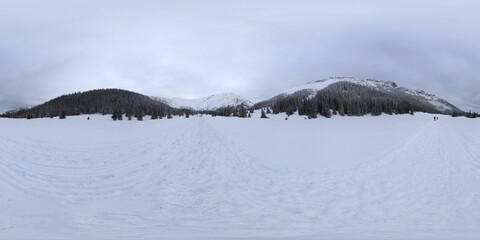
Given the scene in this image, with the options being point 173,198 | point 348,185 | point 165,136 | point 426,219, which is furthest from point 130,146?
point 426,219

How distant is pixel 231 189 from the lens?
16250 millimetres

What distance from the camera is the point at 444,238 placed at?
929cm

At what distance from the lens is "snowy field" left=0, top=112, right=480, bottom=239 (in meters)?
11.0

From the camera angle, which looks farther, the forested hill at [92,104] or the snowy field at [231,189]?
the forested hill at [92,104]

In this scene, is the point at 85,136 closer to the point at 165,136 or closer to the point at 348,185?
the point at 165,136

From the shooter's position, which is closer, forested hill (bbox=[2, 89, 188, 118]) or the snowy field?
the snowy field

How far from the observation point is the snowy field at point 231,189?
433 inches

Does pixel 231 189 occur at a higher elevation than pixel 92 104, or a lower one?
lower

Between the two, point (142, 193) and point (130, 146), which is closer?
point (142, 193)

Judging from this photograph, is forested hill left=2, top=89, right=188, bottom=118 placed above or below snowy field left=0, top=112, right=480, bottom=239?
above

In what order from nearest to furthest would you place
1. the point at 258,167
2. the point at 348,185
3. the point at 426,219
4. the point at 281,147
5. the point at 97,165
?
the point at 426,219 < the point at 348,185 < the point at 97,165 < the point at 258,167 < the point at 281,147

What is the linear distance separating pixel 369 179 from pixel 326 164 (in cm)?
354

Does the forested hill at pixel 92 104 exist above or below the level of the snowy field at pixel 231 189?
above

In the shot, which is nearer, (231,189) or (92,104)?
(231,189)
